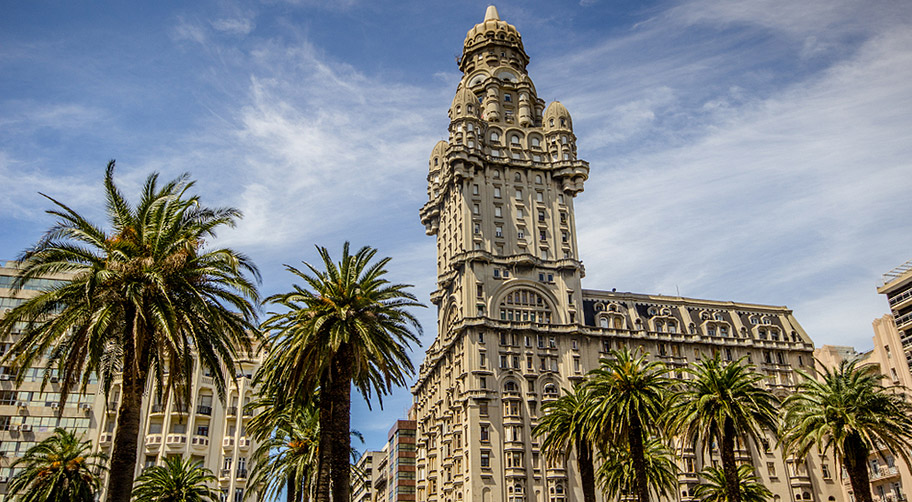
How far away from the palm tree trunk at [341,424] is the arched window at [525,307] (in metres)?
56.7

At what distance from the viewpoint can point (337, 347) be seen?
130 ft

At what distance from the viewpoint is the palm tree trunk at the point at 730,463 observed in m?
47.9

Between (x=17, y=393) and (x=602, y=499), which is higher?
(x=17, y=393)

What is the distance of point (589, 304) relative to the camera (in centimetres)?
10462

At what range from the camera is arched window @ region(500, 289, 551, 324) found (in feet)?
323

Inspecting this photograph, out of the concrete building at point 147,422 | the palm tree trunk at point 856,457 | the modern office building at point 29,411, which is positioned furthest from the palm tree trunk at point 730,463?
the modern office building at point 29,411

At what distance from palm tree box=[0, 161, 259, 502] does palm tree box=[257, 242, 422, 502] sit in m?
7.50

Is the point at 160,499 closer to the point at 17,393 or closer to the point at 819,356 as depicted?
the point at 17,393

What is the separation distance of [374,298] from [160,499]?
1122 inches

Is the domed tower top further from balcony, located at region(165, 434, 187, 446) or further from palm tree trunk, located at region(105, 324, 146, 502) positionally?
palm tree trunk, located at region(105, 324, 146, 502)

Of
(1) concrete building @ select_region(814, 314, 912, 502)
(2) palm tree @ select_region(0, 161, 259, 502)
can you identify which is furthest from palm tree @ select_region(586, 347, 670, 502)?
(1) concrete building @ select_region(814, 314, 912, 502)

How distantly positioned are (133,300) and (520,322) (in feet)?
231

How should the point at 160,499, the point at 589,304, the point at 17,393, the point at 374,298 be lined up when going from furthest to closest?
the point at 589,304
the point at 17,393
the point at 160,499
the point at 374,298

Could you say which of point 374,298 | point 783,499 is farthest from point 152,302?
point 783,499
